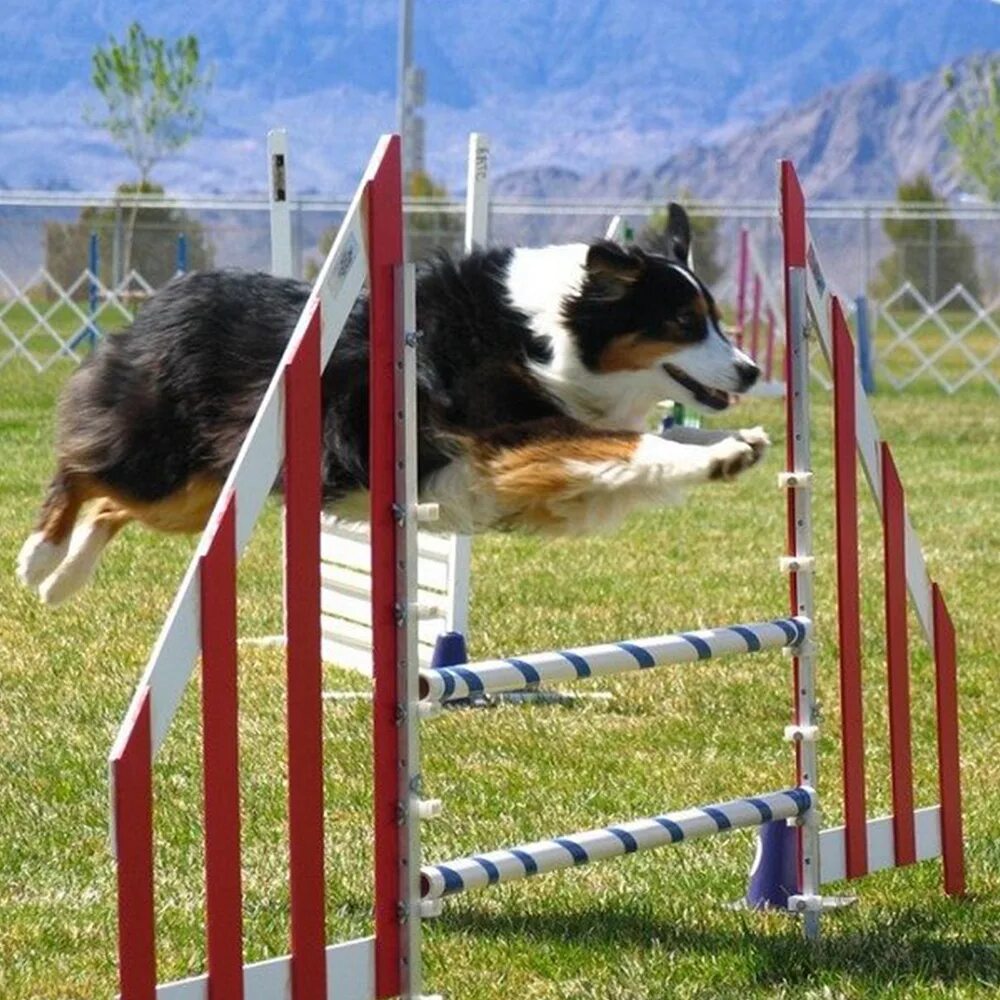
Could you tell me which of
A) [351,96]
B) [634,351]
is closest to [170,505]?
[634,351]

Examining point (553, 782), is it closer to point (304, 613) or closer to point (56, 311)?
point (304, 613)

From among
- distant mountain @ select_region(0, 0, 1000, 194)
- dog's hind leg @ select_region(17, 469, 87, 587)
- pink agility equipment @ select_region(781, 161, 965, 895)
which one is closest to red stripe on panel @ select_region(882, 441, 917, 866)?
pink agility equipment @ select_region(781, 161, 965, 895)

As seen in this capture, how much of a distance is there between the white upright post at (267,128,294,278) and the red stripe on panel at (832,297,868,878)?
2033 mm

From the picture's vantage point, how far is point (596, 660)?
4.07m

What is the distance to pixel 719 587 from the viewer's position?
923cm

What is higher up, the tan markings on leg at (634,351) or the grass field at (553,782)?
the tan markings on leg at (634,351)

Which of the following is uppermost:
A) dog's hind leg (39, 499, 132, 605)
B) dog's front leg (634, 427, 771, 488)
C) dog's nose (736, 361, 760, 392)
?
dog's nose (736, 361, 760, 392)

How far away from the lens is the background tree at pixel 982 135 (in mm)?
54156

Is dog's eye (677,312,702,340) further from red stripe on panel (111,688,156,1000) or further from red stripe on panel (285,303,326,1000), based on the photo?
red stripe on panel (111,688,156,1000)

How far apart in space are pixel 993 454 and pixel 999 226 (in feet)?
52.2

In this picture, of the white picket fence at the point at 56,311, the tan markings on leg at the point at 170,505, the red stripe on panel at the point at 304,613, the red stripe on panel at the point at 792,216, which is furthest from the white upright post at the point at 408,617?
the white picket fence at the point at 56,311

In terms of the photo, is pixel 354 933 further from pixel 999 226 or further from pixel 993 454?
pixel 999 226

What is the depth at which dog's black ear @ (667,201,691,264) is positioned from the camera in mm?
5551

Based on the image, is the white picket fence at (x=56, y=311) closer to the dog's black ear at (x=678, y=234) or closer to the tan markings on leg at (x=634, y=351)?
the dog's black ear at (x=678, y=234)
